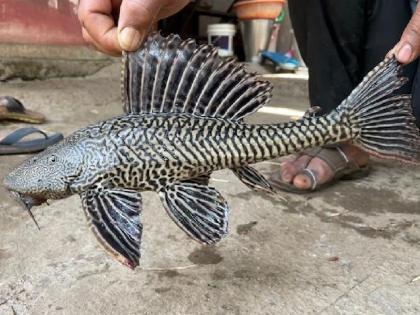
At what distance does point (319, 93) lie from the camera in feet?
7.29

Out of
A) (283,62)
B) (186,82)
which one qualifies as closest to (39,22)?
(283,62)

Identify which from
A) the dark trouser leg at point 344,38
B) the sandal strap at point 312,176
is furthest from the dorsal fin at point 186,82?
the dark trouser leg at point 344,38

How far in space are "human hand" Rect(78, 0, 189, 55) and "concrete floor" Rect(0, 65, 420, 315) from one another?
1.98 feet

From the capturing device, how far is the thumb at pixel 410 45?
1191 millimetres

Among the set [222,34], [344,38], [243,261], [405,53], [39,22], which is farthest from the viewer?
[222,34]

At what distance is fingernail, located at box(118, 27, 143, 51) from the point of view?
3.53 ft

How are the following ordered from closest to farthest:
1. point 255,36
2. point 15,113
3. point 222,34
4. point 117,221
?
point 117,221 → point 15,113 → point 222,34 → point 255,36

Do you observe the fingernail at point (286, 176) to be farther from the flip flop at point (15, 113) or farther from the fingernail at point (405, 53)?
the flip flop at point (15, 113)

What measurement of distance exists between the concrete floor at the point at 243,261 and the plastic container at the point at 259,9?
3.63m

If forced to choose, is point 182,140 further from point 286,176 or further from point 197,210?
point 286,176

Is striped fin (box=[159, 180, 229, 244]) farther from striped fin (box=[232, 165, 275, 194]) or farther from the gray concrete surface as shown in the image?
the gray concrete surface

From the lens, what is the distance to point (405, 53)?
120 centimetres

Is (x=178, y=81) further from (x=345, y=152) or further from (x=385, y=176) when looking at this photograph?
(x=385, y=176)

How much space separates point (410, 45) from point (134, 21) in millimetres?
641
